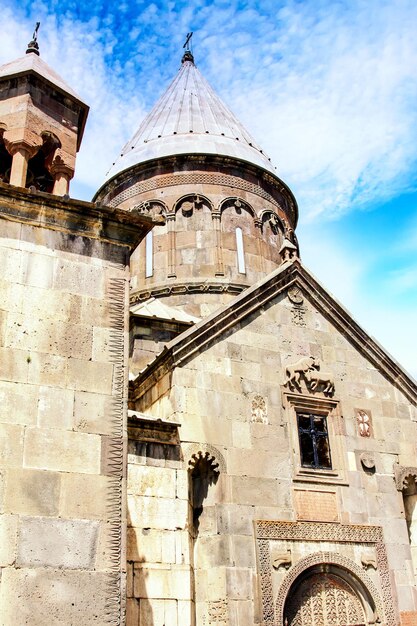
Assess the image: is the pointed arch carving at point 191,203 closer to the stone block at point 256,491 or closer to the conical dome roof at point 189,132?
the conical dome roof at point 189,132

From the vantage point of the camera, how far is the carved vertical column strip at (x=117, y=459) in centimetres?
551

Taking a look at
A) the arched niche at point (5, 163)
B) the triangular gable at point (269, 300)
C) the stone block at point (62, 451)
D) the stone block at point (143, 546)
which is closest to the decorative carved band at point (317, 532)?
the stone block at point (143, 546)

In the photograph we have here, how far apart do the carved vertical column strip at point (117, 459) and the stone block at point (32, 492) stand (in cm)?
49

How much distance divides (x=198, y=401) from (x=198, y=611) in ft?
9.02

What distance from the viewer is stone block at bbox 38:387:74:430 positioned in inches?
231

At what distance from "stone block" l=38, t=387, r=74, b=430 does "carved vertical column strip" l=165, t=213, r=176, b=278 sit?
8614 mm

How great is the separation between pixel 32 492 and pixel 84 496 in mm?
445

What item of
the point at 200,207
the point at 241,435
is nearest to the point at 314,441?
the point at 241,435

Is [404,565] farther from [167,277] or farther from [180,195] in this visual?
[180,195]

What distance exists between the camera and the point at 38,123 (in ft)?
24.9

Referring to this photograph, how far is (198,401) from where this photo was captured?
9.46 meters

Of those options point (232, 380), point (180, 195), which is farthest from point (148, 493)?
point (180, 195)

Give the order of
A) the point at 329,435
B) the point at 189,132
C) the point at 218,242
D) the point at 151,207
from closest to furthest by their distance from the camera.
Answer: the point at 329,435 → the point at 218,242 → the point at 151,207 → the point at 189,132

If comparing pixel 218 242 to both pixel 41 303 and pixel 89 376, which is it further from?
pixel 89 376
